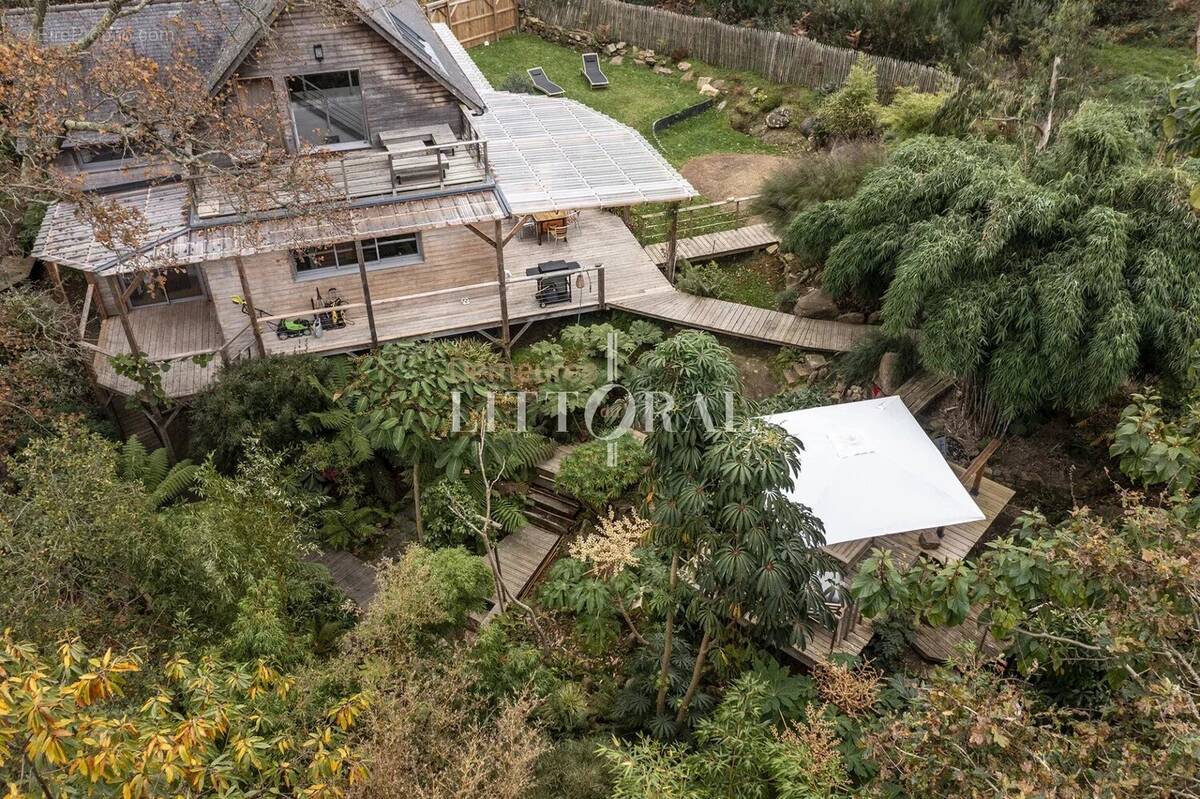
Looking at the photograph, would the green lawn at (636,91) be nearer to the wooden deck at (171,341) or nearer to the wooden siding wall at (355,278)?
the wooden siding wall at (355,278)

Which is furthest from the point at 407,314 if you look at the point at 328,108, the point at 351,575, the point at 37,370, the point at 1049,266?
the point at 1049,266

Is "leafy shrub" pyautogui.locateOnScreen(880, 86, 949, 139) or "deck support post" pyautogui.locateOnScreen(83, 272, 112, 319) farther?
"leafy shrub" pyautogui.locateOnScreen(880, 86, 949, 139)

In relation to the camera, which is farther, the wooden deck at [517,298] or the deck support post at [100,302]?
the deck support post at [100,302]

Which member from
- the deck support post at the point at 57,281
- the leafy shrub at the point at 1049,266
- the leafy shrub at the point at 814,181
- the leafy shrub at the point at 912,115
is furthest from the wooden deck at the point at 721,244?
the deck support post at the point at 57,281

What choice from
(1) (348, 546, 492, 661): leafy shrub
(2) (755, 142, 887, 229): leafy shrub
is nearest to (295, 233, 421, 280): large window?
(2) (755, 142, 887, 229): leafy shrub

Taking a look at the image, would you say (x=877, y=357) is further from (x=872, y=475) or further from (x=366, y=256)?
(x=366, y=256)

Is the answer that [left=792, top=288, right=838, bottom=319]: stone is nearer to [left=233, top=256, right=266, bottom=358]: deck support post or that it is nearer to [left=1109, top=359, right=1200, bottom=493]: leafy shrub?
[left=1109, top=359, right=1200, bottom=493]: leafy shrub
